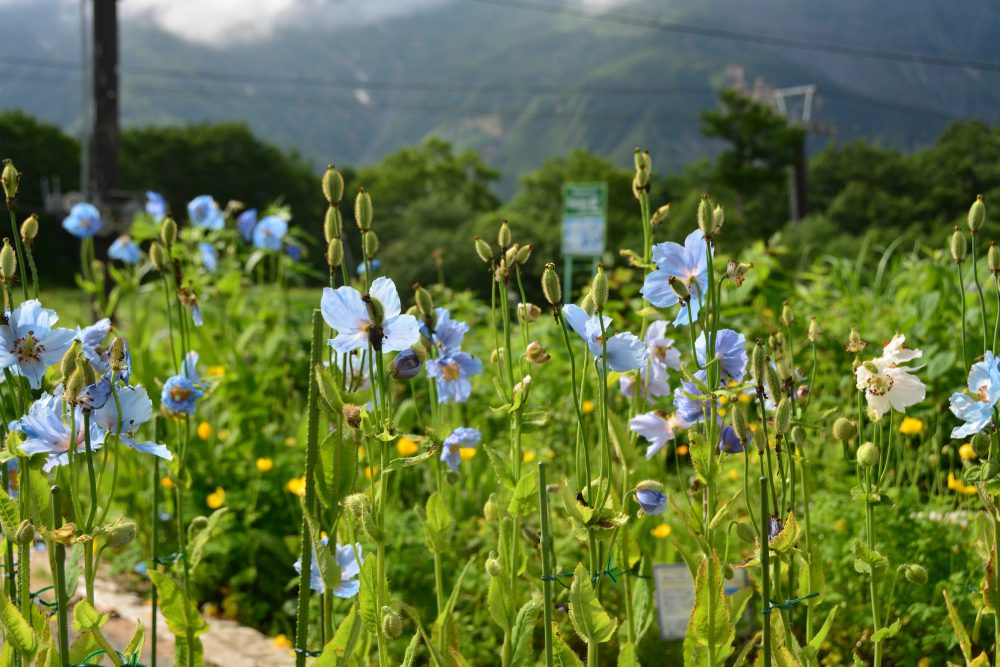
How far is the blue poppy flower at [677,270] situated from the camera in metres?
1.03

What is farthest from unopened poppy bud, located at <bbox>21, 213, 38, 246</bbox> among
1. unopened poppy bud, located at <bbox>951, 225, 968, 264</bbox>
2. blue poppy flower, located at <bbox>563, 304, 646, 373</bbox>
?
unopened poppy bud, located at <bbox>951, 225, 968, 264</bbox>

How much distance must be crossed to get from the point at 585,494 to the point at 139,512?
1.90m

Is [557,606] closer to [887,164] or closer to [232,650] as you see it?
[232,650]

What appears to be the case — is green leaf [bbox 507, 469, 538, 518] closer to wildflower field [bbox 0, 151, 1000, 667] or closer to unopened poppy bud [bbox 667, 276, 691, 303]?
wildflower field [bbox 0, 151, 1000, 667]

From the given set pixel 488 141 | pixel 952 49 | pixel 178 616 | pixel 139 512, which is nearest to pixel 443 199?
pixel 139 512

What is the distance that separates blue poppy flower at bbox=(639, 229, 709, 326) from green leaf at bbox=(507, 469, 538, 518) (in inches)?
9.7

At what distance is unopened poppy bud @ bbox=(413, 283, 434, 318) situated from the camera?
1085 mm

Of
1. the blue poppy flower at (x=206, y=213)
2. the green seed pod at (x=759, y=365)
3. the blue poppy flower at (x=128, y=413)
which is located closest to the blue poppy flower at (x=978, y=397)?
the green seed pod at (x=759, y=365)

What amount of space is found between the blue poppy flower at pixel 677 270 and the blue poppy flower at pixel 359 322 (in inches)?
10.9

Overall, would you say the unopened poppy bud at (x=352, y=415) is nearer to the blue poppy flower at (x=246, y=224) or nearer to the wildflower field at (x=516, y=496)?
the wildflower field at (x=516, y=496)

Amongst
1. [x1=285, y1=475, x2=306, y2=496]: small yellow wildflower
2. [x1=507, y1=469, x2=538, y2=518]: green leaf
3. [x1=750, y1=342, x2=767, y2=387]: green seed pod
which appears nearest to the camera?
[x1=750, y1=342, x2=767, y2=387]: green seed pod

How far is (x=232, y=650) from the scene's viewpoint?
189cm

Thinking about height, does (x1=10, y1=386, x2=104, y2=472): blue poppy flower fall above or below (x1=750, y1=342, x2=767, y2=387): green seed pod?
below

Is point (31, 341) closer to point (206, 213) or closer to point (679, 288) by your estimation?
point (679, 288)
